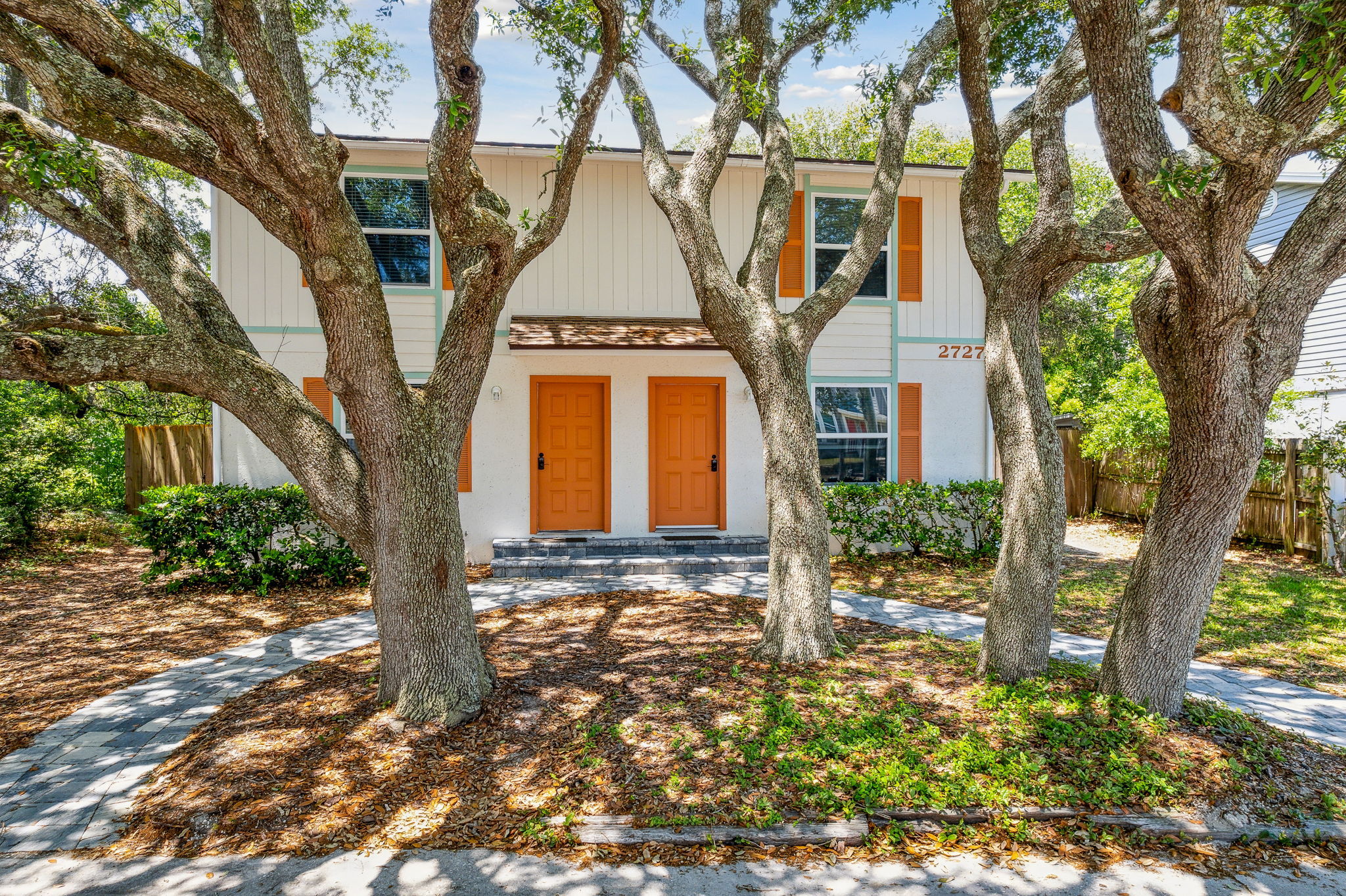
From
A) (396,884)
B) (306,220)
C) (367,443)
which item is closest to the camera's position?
(396,884)

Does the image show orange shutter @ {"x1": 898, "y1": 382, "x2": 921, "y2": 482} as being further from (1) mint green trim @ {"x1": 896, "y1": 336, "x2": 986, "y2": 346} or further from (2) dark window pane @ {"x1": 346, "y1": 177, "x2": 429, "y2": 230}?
(2) dark window pane @ {"x1": 346, "y1": 177, "x2": 429, "y2": 230}

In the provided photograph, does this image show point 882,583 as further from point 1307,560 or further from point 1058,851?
point 1307,560

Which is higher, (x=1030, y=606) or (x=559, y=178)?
(x=559, y=178)

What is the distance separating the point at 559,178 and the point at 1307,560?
36.8 feet

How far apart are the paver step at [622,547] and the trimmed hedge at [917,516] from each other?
1296 millimetres

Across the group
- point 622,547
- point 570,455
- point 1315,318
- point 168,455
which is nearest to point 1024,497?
point 622,547

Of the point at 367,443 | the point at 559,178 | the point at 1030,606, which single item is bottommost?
the point at 1030,606

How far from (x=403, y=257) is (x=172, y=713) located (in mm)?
6532

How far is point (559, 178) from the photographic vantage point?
17.5 feet

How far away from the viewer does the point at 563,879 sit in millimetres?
3076

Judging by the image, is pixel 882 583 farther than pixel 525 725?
Yes

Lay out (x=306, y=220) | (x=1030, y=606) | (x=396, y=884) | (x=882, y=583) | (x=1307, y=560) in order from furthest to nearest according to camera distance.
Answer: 1. (x=1307, y=560)
2. (x=882, y=583)
3. (x=1030, y=606)
4. (x=306, y=220)
5. (x=396, y=884)

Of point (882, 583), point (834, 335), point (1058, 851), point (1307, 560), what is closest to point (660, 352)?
point (834, 335)

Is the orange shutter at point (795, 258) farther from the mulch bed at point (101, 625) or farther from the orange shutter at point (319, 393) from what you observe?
the orange shutter at point (319, 393)
